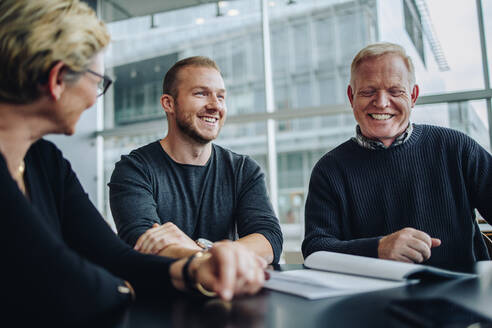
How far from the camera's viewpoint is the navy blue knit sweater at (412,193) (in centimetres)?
159

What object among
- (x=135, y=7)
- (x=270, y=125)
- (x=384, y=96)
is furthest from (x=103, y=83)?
(x=135, y=7)

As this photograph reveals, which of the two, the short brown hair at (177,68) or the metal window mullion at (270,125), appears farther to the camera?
the metal window mullion at (270,125)

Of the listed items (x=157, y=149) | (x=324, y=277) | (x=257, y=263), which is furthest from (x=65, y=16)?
(x=157, y=149)

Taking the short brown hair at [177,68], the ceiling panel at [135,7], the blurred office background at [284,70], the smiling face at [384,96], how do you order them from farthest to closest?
the ceiling panel at [135,7] < the blurred office background at [284,70] < the short brown hair at [177,68] < the smiling face at [384,96]

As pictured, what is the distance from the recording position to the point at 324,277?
0.94 meters

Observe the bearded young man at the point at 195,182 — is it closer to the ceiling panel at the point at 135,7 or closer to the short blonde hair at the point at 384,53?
the short blonde hair at the point at 384,53

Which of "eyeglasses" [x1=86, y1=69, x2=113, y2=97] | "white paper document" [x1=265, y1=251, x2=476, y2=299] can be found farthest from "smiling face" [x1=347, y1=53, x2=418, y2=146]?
"eyeglasses" [x1=86, y1=69, x2=113, y2=97]

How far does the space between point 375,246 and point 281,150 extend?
10.8ft

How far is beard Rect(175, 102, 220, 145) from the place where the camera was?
187 centimetres

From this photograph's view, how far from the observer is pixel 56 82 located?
0.86 meters

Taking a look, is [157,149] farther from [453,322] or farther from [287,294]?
[453,322]

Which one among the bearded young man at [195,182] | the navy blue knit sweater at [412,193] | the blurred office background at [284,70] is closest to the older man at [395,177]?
the navy blue knit sweater at [412,193]

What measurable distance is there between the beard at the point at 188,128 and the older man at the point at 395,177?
1.75 ft

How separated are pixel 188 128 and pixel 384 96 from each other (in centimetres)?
88
